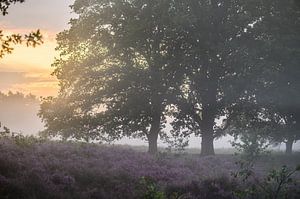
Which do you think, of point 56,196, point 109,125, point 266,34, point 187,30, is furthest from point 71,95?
point 56,196

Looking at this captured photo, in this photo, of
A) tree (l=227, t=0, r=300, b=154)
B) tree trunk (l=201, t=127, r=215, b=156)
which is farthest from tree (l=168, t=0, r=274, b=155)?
tree (l=227, t=0, r=300, b=154)

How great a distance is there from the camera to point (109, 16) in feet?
109

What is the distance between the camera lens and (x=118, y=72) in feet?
107

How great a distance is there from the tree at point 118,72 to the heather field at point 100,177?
931cm

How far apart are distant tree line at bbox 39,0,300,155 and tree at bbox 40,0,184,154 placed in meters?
0.07

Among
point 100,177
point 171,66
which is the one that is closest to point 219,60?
point 171,66

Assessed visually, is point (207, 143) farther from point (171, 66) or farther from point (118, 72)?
point (118, 72)

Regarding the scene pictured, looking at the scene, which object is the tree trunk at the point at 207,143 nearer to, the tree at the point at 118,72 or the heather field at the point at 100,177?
the tree at the point at 118,72

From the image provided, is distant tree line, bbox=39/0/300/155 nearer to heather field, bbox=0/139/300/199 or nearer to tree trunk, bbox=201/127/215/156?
tree trunk, bbox=201/127/215/156

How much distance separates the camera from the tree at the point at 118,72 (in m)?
31.9

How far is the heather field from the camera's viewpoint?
13.5 m

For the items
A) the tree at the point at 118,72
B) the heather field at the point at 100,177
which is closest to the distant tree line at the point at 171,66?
the tree at the point at 118,72

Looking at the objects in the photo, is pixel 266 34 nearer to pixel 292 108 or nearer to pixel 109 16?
pixel 292 108

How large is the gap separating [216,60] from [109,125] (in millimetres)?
9344
